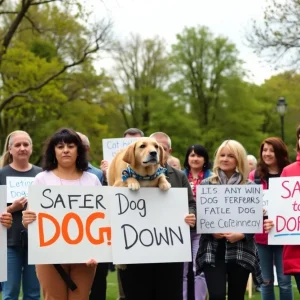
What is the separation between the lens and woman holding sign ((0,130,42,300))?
6457 mm

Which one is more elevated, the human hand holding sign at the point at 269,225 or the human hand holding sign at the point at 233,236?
the human hand holding sign at the point at 269,225

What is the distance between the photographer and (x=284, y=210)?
606cm

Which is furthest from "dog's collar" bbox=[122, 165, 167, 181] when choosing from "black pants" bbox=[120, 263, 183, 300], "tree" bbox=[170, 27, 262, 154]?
"tree" bbox=[170, 27, 262, 154]

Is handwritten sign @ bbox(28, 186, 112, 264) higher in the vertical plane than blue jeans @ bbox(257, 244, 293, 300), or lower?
higher

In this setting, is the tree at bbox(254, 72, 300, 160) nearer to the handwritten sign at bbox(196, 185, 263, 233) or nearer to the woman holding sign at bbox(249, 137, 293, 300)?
the woman holding sign at bbox(249, 137, 293, 300)

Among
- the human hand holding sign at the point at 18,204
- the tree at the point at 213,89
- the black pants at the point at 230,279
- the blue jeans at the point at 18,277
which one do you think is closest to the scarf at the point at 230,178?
the black pants at the point at 230,279

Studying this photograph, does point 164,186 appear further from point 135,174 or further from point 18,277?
point 18,277

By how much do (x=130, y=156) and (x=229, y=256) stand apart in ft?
4.21

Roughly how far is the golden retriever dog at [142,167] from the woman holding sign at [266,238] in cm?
211

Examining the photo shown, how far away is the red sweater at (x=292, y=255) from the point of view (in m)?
5.84

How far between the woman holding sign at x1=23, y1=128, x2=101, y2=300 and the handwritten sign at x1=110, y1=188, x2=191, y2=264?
1.08ft

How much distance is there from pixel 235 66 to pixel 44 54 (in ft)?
45.1

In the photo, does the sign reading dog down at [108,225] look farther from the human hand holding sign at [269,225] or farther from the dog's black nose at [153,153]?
the human hand holding sign at [269,225]

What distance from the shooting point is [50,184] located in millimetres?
5449
